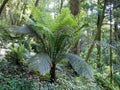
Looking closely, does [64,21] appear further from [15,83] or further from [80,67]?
[15,83]

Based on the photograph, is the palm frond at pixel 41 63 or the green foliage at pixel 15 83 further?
the green foliage at pixel 15 83

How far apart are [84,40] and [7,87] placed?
221 centimetres

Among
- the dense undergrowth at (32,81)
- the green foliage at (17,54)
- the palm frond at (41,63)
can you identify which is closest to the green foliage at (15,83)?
the dense undergrowth at (32,81)

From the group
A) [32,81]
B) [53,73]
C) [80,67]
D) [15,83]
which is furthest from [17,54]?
[80,67]

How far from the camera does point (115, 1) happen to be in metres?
9.82

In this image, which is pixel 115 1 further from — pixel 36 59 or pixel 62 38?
pixel 36 59

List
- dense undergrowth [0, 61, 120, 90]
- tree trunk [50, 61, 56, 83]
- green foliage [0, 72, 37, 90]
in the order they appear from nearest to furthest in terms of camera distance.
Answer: green foliage [0, 72, 37, 90] < dense undergrowth [0, 61, 120, 90] < tree trunk [50, 61, 56, 83]

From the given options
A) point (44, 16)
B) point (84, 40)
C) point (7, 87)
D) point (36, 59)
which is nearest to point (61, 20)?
point (44, 16)

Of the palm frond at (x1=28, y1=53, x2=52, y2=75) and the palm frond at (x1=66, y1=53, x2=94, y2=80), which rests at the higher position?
the palm frond at (x1=28, y1=53, x2=52, y2=75)

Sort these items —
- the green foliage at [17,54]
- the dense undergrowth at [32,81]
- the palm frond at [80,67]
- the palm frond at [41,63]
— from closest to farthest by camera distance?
the palm frond at [41,63] < the dense undergrowth at [32,81] < the palm frond at [80,67] < the green foliage at [17,54]

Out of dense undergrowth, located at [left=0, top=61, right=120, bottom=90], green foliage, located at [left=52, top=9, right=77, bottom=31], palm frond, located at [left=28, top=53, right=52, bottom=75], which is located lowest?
dense undergrowth, located at [left=0, top=61, right=120, bottom=90]

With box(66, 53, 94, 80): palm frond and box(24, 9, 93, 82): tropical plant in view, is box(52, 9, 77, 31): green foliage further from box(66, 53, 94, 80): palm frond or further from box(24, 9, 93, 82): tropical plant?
box(66, 53, 94, 80): palm frond

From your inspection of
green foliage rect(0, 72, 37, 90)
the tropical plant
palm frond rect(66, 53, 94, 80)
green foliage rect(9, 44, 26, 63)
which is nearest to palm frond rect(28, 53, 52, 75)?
the tropical plant

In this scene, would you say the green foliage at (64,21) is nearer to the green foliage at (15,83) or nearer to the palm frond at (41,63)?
the palm frond at (41,63)
